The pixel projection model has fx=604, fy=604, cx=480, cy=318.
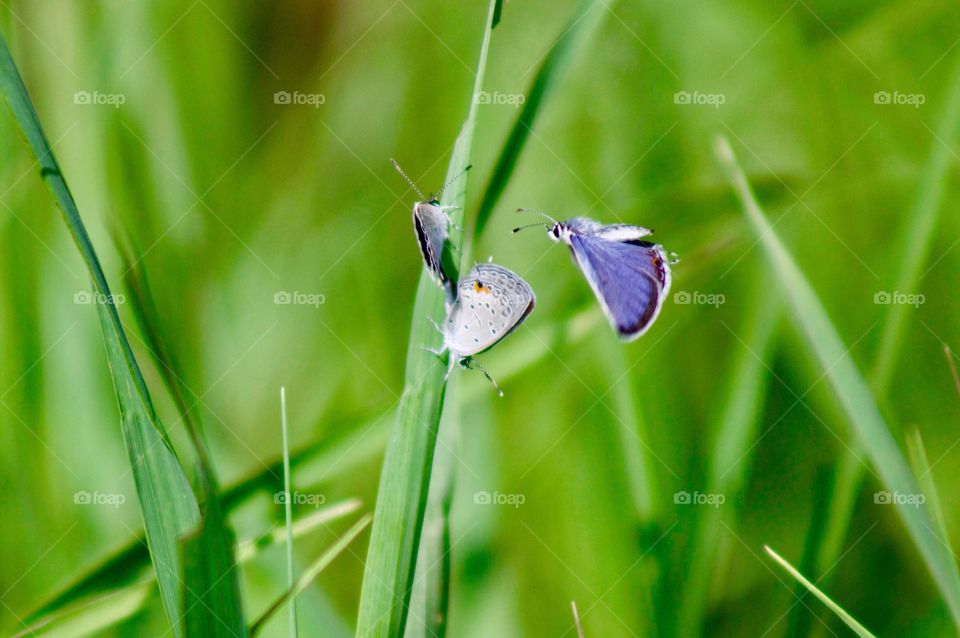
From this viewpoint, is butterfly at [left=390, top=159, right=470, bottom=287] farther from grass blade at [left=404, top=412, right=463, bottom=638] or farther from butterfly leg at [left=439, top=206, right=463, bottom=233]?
grass blade at [left=404, top=412, right=463, bottom=638]

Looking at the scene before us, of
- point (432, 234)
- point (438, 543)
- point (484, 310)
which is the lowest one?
point (438, 543)

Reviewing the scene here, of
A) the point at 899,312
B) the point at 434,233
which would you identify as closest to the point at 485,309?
the point at 434,233

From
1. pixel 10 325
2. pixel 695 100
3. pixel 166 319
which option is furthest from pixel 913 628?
pixel 10 325

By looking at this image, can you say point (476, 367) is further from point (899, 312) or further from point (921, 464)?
point (921, 464)

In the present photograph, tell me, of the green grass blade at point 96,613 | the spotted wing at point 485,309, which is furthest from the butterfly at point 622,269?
the green grass blade at point 96,613

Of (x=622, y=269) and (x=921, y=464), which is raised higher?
(x=622, y=269)

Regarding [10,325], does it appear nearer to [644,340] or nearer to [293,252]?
[293,252]

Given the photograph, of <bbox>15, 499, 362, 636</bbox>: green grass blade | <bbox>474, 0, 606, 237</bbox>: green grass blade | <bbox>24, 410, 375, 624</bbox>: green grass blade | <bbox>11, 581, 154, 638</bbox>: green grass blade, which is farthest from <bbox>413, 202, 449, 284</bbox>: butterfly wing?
<bbox>11, 581, 154, 638</bbox>: green grass blade
